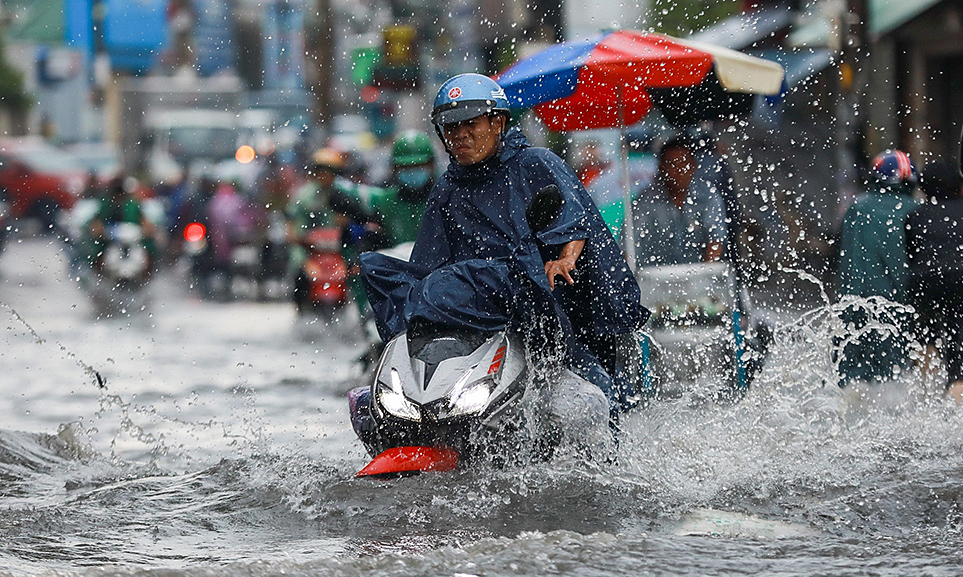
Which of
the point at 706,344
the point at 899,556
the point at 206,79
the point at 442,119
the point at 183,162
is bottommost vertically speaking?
the point at 899,556

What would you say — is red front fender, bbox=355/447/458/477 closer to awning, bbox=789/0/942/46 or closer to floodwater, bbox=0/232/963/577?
floodwater, bbox=0/232/963/577

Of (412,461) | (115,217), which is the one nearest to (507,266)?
(412,461)

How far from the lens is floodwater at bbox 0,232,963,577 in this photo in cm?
468

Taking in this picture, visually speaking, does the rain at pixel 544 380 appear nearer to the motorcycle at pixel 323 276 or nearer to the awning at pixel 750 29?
the motorcycle at pixel 323 276

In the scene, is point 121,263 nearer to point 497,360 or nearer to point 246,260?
point 246,260

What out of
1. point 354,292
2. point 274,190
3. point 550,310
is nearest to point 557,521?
point 550,310

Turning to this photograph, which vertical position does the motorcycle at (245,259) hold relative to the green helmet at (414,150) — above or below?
below

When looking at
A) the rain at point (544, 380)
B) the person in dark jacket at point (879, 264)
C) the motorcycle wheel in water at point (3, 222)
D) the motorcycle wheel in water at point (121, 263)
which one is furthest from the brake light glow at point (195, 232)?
the person in dark jacket at point (879, 264)

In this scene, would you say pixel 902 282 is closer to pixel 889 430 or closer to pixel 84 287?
pixel 889 430

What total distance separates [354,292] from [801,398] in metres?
5.10

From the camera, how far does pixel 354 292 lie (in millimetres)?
11578

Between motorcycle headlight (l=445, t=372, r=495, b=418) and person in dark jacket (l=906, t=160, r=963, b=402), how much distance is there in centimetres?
362

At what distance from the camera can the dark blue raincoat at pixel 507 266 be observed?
5.21 m

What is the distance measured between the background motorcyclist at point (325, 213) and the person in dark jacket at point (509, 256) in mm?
4794
